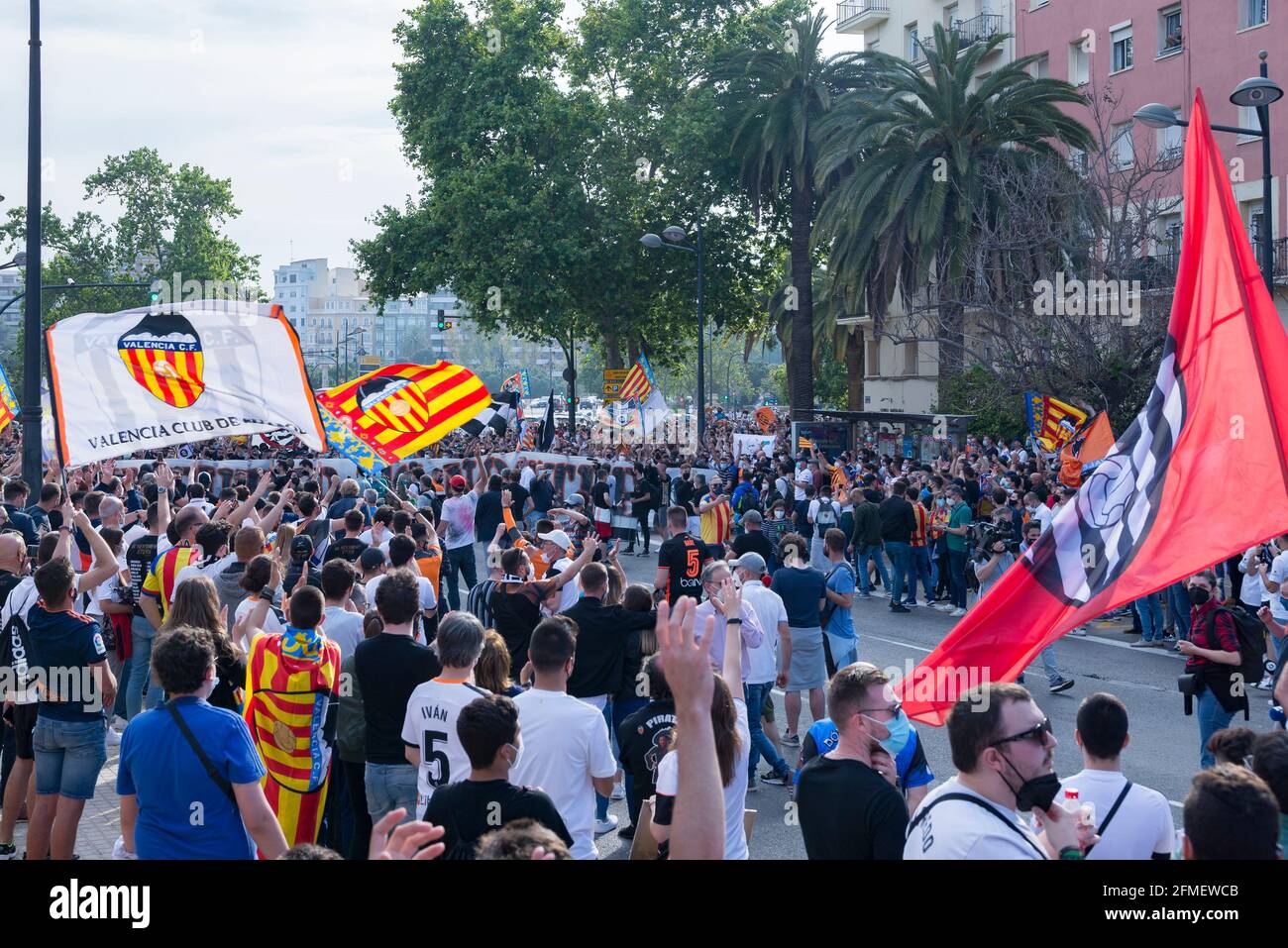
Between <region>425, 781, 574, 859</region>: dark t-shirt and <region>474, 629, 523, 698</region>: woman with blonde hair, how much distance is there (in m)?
1.93

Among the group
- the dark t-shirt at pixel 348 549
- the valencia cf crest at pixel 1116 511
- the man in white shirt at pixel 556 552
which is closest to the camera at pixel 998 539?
the man in white shirt at pixel 556 552

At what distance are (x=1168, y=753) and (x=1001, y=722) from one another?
6.59 metres

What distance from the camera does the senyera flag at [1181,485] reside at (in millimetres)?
5363

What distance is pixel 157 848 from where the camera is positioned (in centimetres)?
461

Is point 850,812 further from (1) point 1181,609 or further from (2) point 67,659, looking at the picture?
(1) point 1181,609

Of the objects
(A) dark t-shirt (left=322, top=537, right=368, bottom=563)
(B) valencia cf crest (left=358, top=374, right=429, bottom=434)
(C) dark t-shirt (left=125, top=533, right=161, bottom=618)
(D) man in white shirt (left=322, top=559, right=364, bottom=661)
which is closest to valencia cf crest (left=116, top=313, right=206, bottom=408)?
(C) dark t-shirt (left=125, top=533, right=161, bottom=618)

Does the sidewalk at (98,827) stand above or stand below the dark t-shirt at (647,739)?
below

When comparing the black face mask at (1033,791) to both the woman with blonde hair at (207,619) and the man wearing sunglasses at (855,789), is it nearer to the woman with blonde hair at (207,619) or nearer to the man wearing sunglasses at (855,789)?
the man wearing sunglasses at (855,789)

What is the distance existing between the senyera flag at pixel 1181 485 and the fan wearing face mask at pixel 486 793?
5.87ft

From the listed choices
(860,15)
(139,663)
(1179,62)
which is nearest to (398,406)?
(139,663)

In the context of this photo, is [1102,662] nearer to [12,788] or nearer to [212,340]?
[212,340]

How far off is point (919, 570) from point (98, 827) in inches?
470

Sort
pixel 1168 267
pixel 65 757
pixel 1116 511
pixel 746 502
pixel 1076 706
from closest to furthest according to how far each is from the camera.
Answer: pixel 1116 511, pixel 65 757, pixel 1076 706, pixel 746 502, pixel 1168 267

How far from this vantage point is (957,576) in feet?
55.7
